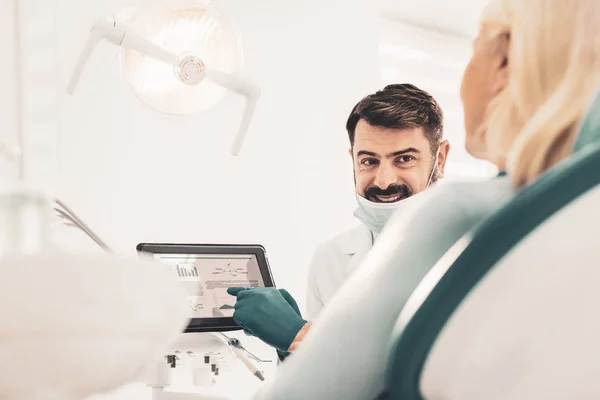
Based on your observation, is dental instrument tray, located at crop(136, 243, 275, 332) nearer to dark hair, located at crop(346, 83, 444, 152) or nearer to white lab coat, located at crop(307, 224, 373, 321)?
white lab coat, located at crop(307, 224, 373, 321)

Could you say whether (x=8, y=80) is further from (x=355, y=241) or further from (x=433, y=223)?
(x=433, y=223)

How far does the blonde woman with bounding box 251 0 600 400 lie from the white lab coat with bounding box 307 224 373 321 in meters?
1.55

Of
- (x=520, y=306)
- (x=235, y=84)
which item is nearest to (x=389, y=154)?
(x=235, y=84)

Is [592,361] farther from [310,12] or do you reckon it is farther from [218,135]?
[310,12]

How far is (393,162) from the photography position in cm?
205

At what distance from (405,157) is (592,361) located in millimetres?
1611

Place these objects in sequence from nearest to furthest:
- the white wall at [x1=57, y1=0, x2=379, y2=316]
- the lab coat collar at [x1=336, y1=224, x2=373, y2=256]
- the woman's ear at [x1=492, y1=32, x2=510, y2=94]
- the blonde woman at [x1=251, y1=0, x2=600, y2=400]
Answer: the blonde woman at [x1=251, y1=0, x2=600, y2=400], the woman's ear at [x1=492, y1=32, x2=510, y2=94], the lab coat collar at [x1=336, y1=224, x2=373, y2=256], the white wall at [x1=57, y1=0, x2=379, y2=316]

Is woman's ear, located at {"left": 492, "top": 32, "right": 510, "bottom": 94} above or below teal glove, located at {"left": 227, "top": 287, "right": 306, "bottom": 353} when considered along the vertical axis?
above

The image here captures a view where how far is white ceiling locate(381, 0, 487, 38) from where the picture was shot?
3.31 metres

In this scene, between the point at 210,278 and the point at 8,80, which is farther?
the point at 8,80

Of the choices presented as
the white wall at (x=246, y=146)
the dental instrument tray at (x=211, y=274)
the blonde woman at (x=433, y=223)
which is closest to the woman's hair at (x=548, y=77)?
the blonde woman at (x=433, y=223)

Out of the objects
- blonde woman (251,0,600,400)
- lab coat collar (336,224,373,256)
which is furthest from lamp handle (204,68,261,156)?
blonde woman (251,0,600,400)

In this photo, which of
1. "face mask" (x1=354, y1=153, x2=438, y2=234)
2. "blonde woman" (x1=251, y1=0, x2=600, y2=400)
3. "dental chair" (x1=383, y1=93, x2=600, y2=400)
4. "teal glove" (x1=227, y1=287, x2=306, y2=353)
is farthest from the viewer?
"face mask" (x1=354, y1=153, x2=438, y2=234)

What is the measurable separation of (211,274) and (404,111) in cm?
75
